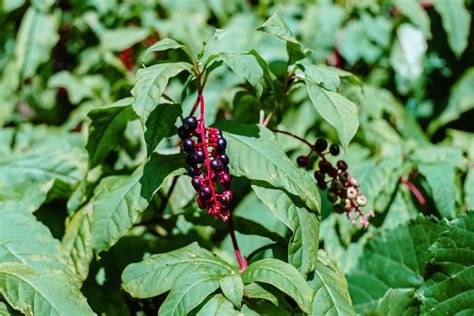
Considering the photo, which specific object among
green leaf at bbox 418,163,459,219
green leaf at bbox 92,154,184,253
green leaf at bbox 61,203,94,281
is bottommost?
green leaf at bbox 418,163,459,219

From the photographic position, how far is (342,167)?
5.72 ft

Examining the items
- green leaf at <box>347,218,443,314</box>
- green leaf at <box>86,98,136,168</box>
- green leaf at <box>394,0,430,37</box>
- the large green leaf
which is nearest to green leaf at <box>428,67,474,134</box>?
green leaf at <box>394,0,430,37</box>

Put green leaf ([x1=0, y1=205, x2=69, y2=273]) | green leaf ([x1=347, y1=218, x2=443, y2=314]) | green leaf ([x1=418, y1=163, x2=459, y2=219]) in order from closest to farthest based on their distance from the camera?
green leaf ([x1=0, y1=205, x2=69, y2=273]) → green leaf ([x1=347, y1=218, x2=443, y2=314]) → green leaf ([x1=418, y1=163, x2=459, y2=219])

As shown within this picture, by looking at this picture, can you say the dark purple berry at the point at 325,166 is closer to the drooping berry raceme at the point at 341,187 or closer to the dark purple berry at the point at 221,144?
the drooping berry raceme at the point at 341,187

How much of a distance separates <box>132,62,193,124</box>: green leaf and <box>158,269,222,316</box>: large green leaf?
0.36 metres

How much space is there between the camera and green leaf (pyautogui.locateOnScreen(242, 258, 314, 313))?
1.38 metres

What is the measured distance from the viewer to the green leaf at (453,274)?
1632mm

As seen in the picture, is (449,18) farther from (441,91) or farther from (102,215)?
(102,215)

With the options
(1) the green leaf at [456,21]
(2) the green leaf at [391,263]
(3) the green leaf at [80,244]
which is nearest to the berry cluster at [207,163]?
(3) the green leaf at [80,244]

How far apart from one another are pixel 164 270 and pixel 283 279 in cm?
28

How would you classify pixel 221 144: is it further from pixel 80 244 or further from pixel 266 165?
pixel 80 244

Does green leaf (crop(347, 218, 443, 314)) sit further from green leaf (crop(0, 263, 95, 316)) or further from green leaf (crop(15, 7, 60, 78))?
green leaf (crop(15, 7, 60, 78))

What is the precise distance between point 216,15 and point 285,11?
14.8 inches

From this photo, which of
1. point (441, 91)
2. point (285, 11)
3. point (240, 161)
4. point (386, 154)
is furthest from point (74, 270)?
point (441, 91)
